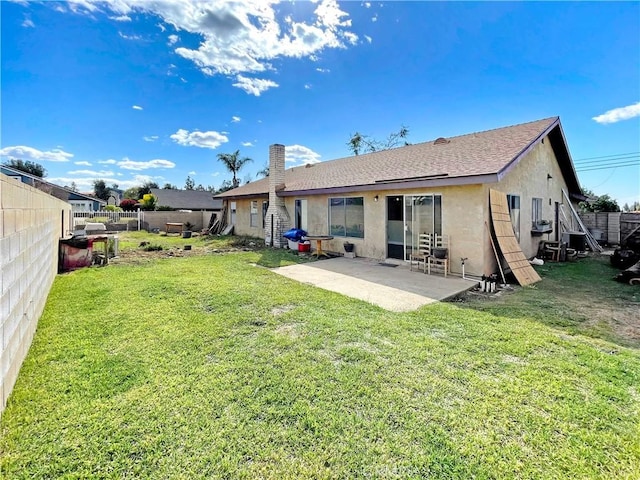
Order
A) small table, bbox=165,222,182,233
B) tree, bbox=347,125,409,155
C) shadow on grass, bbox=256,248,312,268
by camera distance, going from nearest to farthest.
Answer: shadow on grass, bbox=256,248,312,268 → small table, bbox=165,222,182,233 → tree, bbox=347,125,409,155

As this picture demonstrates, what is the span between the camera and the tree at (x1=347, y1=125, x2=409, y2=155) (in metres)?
28.5

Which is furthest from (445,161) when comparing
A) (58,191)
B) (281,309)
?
(58,191)

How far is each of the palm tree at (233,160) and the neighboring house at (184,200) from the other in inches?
183

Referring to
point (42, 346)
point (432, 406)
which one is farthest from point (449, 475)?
point (42, 346)

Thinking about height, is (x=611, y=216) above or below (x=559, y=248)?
above

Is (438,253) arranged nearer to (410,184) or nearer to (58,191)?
(410,184)

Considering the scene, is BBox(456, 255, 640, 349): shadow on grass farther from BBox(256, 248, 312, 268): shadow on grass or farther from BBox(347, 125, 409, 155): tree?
BBox(347, 125, 409, 155): tree

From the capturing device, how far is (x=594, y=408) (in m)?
2.54

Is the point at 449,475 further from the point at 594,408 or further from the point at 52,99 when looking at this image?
the point at 52,99

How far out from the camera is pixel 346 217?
1135cm

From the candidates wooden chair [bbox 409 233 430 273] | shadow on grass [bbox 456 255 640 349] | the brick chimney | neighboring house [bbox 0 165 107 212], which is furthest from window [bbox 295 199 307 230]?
neighboring house [bbox 0 165 107 212]

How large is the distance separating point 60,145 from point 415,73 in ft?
94.1

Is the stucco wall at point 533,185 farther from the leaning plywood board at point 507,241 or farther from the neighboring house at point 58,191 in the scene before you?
the neighboring house at point 58,191

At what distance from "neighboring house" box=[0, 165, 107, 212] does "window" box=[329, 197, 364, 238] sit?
574 inches
